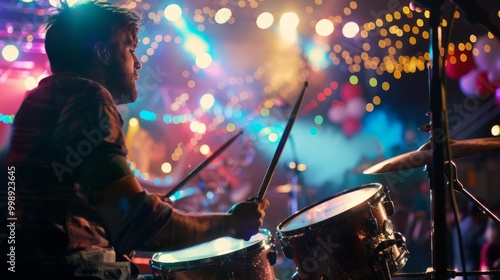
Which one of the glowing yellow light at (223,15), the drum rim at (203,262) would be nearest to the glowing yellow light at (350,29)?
the glowing yellow light at (223,15)

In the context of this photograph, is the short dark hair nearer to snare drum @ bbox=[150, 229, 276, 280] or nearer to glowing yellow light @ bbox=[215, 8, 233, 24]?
snare drum @ bbox=[150, 229, 276, 280]

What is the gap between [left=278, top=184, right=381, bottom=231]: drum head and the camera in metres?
2.35

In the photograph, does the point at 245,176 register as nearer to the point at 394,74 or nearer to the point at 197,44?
the point at 197,44

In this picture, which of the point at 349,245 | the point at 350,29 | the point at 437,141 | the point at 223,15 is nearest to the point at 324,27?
the point at 350,29

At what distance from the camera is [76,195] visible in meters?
1.64

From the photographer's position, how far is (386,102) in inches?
452

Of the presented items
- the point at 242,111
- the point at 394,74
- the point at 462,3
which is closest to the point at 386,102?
the point at 394,74

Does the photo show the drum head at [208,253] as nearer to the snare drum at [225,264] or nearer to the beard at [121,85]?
the snare drum at [225,264]

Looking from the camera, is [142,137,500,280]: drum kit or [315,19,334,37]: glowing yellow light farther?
[315,19,334,37]: glowing yellow light

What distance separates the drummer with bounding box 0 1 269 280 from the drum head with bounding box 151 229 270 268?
0.49 m

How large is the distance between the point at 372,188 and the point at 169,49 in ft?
24.6

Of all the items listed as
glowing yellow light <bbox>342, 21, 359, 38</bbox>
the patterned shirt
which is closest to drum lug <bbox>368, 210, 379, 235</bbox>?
the patterned shirt

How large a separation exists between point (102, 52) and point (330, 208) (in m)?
1.41

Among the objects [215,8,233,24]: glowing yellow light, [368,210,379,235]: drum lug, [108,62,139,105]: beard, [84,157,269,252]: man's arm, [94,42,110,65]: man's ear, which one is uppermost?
[215,8,233,24]: glowing yellow light
